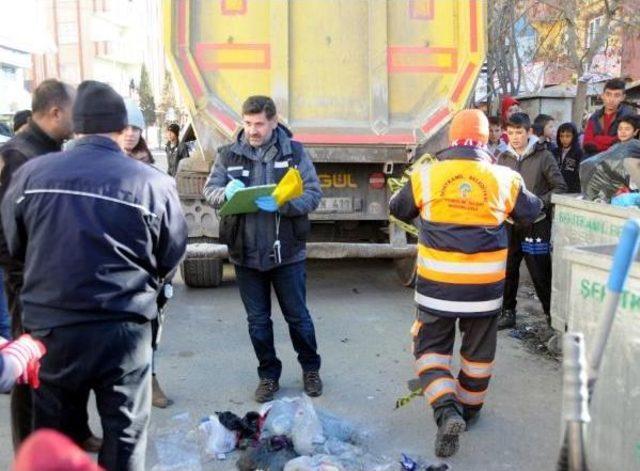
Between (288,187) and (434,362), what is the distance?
117cm

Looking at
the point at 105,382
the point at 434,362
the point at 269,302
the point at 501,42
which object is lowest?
the point at 434,362

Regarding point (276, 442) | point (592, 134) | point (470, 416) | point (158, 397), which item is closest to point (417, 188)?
point (470, 416)

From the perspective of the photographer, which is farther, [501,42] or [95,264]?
[501,42]

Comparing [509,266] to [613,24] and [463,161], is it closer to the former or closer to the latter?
[463,161]

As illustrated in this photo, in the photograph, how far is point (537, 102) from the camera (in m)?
12.5

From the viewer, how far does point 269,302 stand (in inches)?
159

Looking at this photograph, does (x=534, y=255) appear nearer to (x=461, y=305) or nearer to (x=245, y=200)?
(x=461, y=305)

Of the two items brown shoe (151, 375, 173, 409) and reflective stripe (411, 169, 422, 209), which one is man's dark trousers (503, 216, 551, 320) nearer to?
reflective stripe (411, 169, 422, 209)

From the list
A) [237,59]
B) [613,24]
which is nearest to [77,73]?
[613,24]

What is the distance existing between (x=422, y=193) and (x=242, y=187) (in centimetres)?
101

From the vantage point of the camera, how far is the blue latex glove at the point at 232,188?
147 inches

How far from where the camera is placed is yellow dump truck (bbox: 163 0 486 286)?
5.65m

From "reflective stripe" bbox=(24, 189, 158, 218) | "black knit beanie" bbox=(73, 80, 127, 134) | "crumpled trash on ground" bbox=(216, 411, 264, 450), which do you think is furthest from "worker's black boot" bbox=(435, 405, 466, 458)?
"black knit beanie" bbox=(73, 80, 127, 134)

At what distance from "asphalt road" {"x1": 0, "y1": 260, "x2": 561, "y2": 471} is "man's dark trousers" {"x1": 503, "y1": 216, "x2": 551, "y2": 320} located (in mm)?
426
